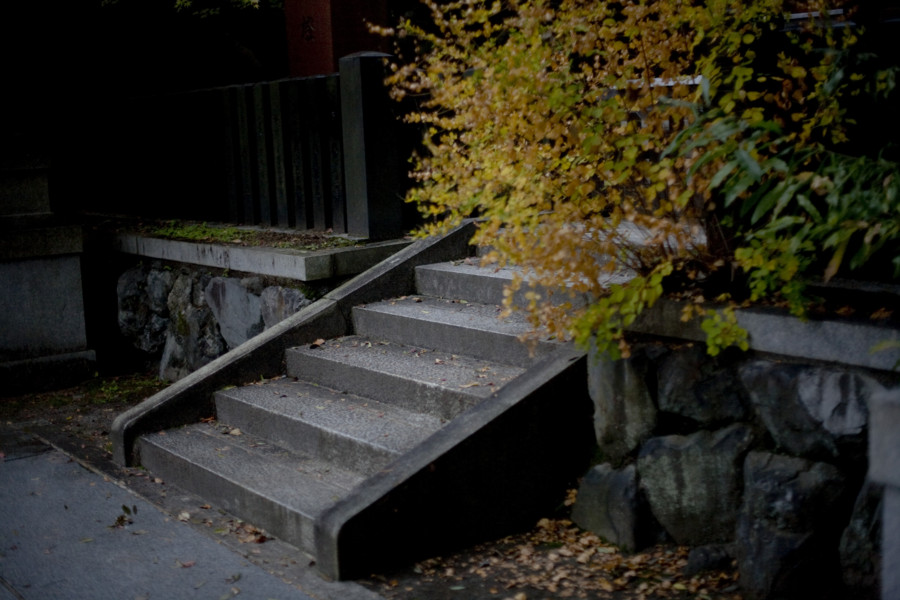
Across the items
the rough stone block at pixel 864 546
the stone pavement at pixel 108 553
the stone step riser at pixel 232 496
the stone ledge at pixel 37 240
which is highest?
the stone ledge at pixel 37 240

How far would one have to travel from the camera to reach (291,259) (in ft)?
21.2

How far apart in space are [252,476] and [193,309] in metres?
3.29

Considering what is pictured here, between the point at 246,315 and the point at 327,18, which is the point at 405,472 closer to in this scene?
the point at 246,315

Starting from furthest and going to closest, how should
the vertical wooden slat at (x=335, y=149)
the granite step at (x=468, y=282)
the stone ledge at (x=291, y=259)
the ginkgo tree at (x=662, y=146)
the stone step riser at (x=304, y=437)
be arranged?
the vertical wooden slat at (x=335, y=149)
the stone ledge at (x=291, y=259)
the granite step at (x=468, y=282)
the stone step riser at (x=304, y=437)
the ginkgo tree at (x=662, y=146)

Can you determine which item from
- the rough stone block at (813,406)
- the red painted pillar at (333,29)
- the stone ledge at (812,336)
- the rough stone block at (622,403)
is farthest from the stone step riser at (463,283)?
the red painted pillar at (333,29)

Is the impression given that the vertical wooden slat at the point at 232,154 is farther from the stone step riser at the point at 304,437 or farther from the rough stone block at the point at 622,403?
the rough stone block at the point at 622,403

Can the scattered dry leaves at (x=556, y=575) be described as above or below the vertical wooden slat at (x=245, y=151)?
below

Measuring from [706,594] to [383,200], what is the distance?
414 centimetres

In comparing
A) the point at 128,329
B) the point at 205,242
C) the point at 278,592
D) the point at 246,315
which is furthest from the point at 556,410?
the point at 128,329

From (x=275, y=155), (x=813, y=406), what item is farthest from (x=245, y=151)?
(x=813, y=406)

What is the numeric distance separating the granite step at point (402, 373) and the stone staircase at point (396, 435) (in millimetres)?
11

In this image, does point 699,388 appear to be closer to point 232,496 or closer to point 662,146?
point 662,146

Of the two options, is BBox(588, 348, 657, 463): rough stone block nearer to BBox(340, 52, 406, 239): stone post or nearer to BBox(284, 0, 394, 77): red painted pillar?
BBox(340, 52, 406, 239): stone post

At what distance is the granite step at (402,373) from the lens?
491 centimetres
